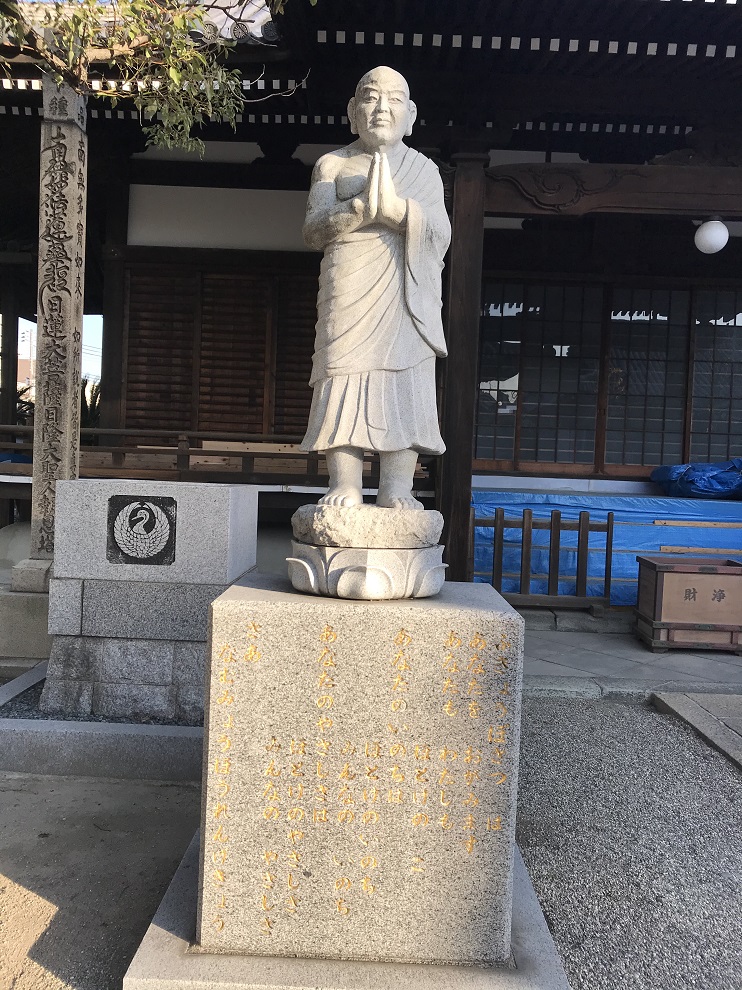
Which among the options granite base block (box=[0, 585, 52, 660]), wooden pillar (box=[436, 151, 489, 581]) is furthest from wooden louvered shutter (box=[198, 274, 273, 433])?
granite base block (box=[0, 585, 52, 660])

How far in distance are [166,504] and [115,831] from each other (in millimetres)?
1704

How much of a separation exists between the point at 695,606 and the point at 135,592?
4414 millimetres

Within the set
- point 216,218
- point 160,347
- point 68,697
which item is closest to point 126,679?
point 68,697

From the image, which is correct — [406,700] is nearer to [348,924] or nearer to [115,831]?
[348,924]

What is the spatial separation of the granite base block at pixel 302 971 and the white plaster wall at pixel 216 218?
7.08m

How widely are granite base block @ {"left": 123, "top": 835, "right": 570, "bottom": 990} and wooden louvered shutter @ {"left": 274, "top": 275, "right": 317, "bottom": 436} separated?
6.21 metres

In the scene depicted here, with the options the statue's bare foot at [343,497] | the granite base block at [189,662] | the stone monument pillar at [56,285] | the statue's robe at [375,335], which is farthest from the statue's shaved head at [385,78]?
the stone monument pillar at [56,285]

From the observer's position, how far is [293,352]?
789 centimetres

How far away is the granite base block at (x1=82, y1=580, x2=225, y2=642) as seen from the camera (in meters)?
3.97

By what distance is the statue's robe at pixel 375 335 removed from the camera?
95.8 inches

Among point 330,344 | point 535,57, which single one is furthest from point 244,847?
point 535,57

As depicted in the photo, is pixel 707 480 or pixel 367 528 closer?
pixel 367 528

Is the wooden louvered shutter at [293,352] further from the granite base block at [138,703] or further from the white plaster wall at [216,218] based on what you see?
the granite base block at [138,703]

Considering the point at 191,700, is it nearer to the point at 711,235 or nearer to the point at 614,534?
the point at 614,534
